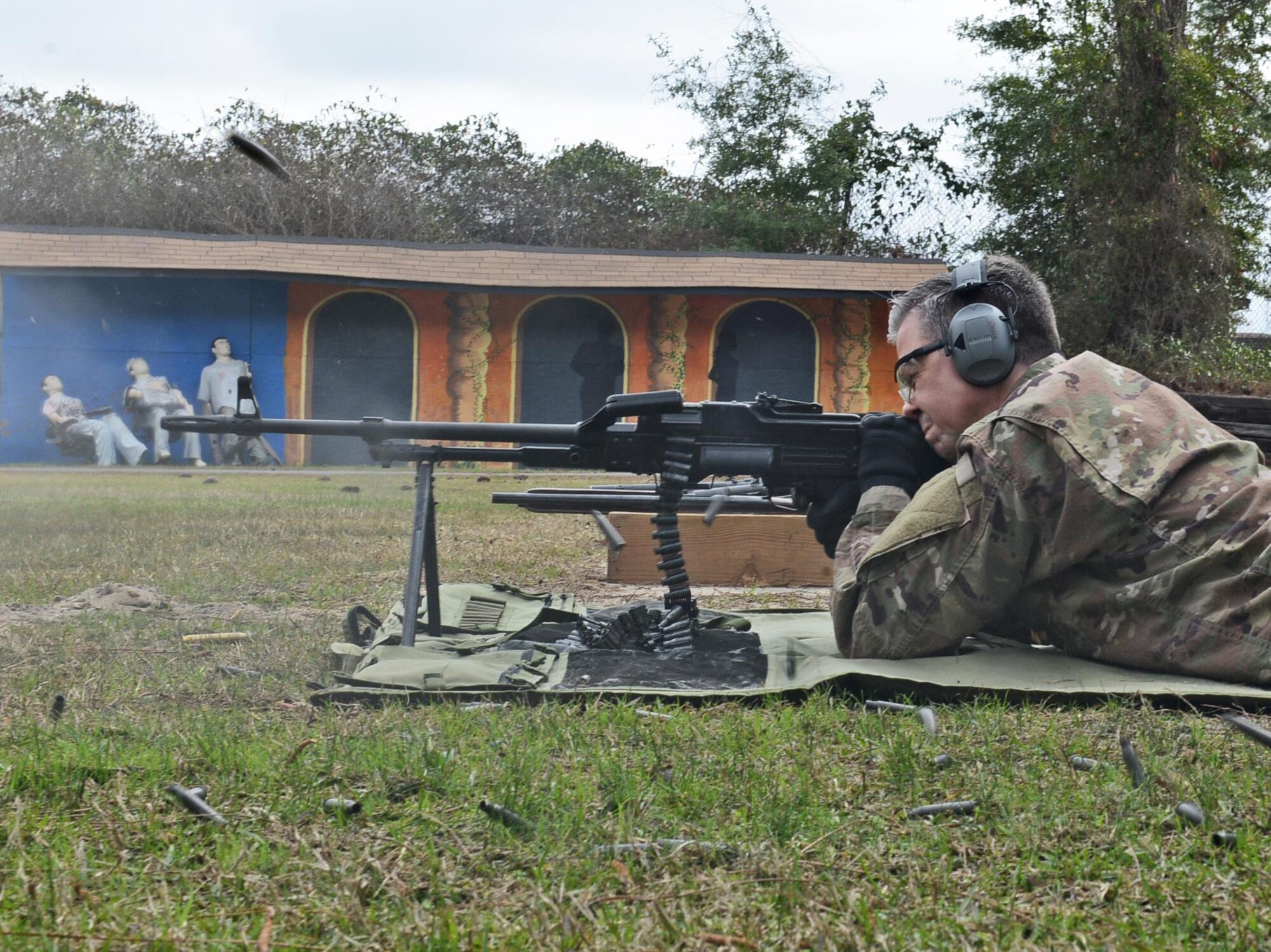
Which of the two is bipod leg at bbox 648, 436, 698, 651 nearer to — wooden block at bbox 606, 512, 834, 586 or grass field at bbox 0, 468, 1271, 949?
grass field at bbox 0, 468, 1271, 949

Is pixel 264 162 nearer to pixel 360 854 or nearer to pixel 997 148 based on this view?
pixel 360 854

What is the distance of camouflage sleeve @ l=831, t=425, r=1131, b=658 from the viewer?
3.20 m

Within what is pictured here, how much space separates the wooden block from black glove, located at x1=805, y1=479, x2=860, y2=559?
2.74m

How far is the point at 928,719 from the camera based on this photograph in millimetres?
2982

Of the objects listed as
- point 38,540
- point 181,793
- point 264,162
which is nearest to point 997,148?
point 264,162

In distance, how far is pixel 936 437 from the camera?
3.79m

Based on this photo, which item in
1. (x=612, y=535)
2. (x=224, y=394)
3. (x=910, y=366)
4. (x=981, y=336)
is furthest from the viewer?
(x=224, y=394)

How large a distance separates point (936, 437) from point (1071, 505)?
67cm

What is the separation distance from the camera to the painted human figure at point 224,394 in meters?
20.7

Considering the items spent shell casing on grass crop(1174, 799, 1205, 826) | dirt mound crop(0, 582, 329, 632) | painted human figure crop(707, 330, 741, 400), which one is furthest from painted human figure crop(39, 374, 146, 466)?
spent shell casing on grass crop(1174, 799, 1205, 826)

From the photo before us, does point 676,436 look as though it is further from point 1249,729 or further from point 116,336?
point 116,336

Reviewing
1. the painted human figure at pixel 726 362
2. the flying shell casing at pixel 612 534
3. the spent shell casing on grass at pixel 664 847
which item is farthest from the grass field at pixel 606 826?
the painted human figure at pixel 726 362

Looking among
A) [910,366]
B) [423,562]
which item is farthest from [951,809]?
[423,562]

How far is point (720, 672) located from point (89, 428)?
64.1 ft
